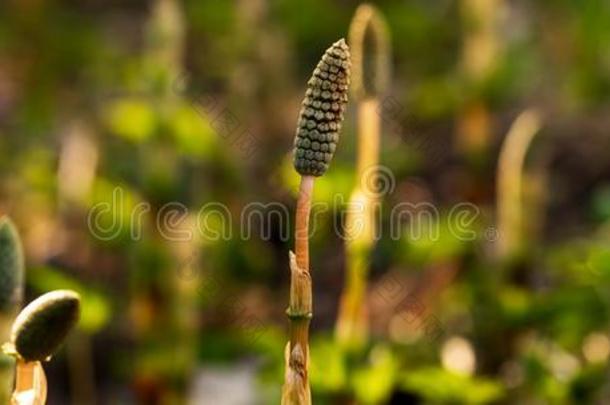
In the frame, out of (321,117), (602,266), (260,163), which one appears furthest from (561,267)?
(321,117)

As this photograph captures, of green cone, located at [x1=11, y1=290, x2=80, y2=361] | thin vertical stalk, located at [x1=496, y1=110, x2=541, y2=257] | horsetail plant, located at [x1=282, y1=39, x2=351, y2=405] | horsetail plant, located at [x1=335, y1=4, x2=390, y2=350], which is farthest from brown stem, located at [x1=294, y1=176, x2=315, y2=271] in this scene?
thin vertical stalk, located at [x1=496, y1=110, x2=541, y2=257]

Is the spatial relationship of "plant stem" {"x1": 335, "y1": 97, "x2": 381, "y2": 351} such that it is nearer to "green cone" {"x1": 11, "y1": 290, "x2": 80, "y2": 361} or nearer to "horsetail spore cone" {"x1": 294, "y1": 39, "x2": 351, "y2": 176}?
"horsetail spore cone" {"x1": 294, "y1": 39, "x2": 351, "y2": 176}

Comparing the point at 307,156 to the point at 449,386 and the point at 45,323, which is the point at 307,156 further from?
the point at 449,386

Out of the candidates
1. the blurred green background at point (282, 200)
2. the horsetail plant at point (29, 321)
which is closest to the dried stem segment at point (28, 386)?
the horsetail plant at point (29, 321)

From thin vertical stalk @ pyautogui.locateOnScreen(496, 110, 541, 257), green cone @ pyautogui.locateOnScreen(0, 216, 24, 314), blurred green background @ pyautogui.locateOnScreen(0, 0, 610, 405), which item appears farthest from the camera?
thin vertical stalk @ pyautogui.locateOnScreen(496, 110, 541, 257)

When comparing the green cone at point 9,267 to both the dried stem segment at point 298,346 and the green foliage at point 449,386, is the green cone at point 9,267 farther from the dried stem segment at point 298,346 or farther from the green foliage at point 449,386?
the green foliage at point 449,386

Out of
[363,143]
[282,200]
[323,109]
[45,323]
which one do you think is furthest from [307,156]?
[282,200]
